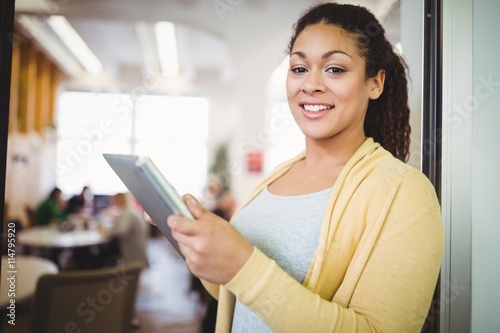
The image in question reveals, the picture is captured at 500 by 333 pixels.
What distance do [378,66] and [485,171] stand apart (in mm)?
365

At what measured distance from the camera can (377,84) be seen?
96 cm

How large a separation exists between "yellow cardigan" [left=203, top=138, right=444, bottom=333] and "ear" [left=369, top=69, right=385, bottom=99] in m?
0.16

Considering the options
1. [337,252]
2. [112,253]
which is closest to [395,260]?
[337,252]

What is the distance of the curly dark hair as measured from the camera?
35.9 inches

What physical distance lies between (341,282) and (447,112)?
0.49 meters

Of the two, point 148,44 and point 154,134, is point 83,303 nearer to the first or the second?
point 148,44

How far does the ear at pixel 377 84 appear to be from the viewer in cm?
95

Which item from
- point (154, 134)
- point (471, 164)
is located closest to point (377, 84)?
point (471, 164)

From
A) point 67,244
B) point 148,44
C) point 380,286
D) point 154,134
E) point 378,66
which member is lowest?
point 67,244

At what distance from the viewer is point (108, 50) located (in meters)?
8.23

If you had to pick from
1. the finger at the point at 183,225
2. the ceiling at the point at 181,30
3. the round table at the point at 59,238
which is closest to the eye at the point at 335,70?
the ceiling at the point at 181,30

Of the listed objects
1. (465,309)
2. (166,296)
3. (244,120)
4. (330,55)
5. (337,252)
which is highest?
(244,120)

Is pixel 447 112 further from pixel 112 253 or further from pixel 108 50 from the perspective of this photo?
pixel 108 50

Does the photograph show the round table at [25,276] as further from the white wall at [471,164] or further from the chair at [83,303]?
the white wall at [471,164]
